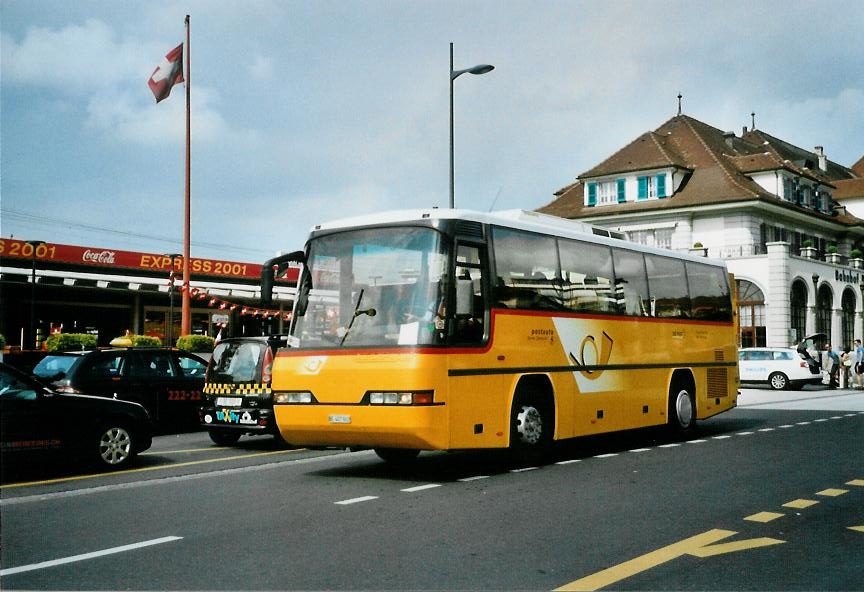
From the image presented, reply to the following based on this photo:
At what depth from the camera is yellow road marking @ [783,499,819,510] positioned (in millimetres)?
8711

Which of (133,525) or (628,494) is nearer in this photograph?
(133,525)

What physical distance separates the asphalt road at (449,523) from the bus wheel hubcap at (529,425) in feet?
1.39

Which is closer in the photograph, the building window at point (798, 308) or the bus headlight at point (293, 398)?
the bus headlight at point (293, 398)

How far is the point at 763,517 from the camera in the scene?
816 cm

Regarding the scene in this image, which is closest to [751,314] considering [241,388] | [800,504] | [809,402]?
[809,402]

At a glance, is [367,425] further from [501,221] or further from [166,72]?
[166,72]

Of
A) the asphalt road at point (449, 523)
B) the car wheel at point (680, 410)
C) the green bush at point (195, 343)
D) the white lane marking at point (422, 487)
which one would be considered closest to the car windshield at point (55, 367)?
the asphalt road at point (449, 523)

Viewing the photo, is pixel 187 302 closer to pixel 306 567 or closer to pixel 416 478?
pixel 416 478

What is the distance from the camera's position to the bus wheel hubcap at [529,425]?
11.8 m

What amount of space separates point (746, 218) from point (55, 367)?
43.4 metres

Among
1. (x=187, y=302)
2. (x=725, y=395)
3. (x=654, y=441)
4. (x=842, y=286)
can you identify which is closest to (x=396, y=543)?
(x=654, y=441)

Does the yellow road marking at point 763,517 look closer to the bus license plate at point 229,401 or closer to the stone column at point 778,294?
the bus license plate at point 229,401

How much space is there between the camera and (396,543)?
7.16 metres

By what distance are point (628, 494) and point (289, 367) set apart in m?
4.33
